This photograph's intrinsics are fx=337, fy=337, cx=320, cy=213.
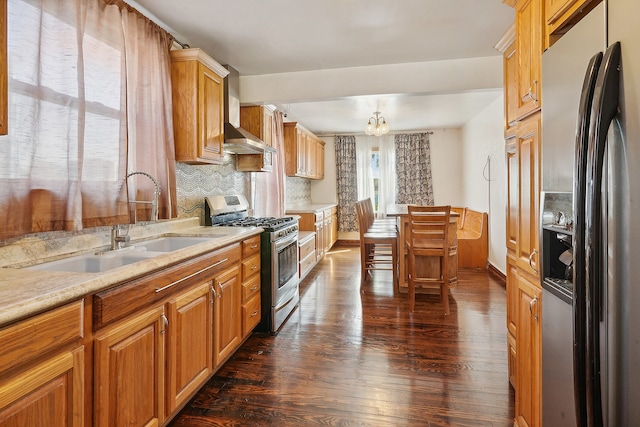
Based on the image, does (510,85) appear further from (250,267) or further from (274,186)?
(274,186)

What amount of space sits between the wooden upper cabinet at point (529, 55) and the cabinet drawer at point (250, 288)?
2052mm

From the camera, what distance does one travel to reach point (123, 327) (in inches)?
52.4

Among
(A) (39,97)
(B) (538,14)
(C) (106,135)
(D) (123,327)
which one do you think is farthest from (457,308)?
(A) (39,97)

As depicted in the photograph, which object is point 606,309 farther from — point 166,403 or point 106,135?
point 106,135

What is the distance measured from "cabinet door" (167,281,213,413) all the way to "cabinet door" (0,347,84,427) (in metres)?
0.52

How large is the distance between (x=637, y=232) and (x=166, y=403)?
188 centimetres

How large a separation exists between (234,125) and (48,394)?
103 inches

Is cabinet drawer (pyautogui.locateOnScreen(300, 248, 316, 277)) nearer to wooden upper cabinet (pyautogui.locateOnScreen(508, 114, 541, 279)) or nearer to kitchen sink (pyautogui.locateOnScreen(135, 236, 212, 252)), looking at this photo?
kitchen sink (pyautogui.locateOnScreen(135, 236, 212, 252))

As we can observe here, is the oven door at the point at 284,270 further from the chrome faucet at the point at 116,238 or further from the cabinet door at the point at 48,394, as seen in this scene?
the cabinet door at the point at 48,394

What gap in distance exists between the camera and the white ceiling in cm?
229

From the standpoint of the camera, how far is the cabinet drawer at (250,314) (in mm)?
2525

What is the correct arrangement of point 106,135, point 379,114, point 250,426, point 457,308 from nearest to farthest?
point 250,426 → point 106,135 → point 457,308 → point 379,114

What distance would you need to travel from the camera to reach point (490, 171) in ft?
15.9

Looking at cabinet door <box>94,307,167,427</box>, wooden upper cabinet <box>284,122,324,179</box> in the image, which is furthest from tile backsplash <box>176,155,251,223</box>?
wooden upper cabinet <box>284,122,324,179</box>
